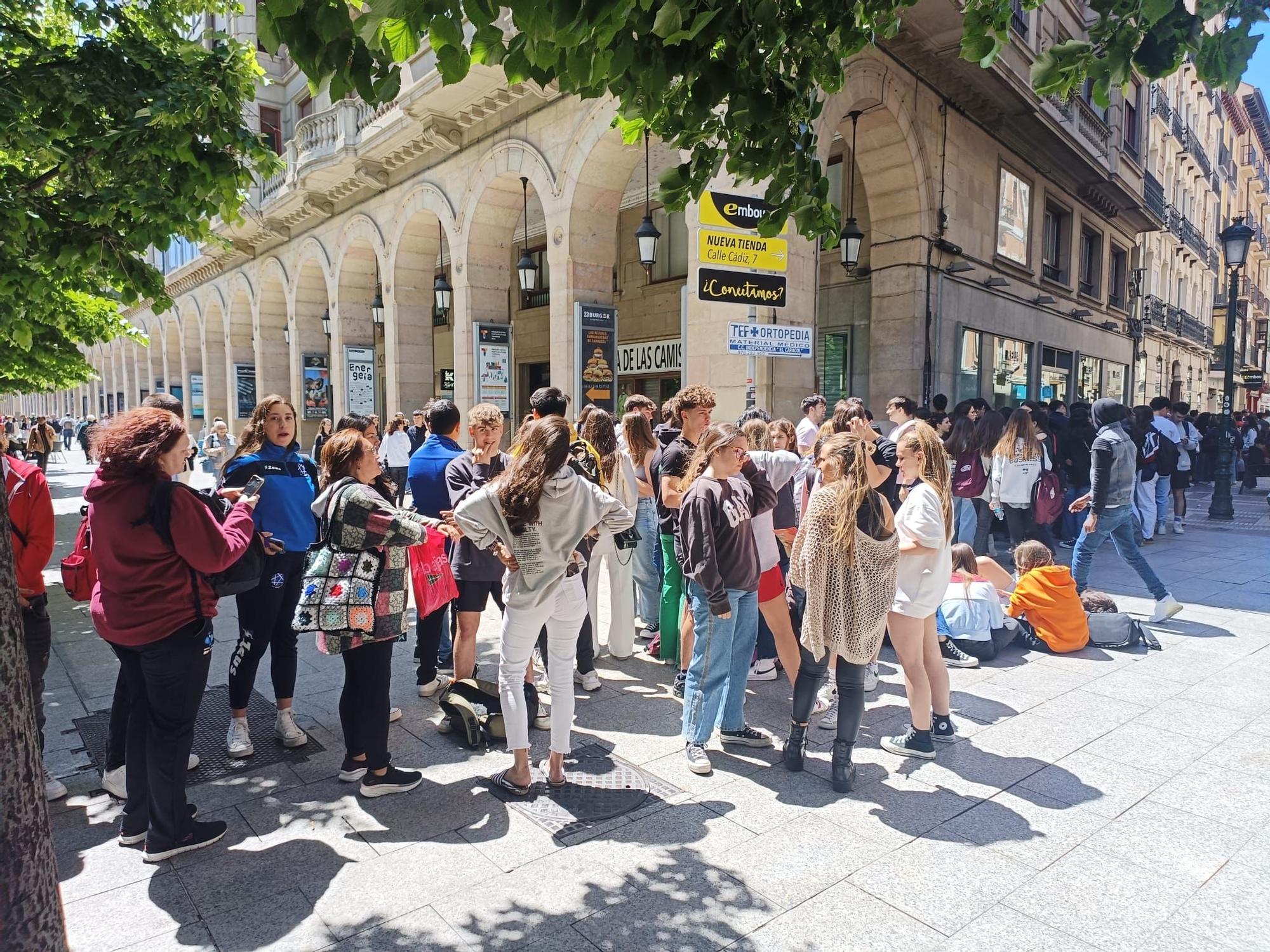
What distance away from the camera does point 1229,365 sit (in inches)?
566

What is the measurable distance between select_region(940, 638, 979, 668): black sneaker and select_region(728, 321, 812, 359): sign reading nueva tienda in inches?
157

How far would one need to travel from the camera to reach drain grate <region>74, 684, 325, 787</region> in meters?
4.21

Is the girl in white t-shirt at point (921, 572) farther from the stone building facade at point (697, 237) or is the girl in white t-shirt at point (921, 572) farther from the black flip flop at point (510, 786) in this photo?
the stone building facade at point (697, 237)

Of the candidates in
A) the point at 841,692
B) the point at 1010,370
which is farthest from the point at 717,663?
the point at 1010,370

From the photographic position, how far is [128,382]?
4434 cm

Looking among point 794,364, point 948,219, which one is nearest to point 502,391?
point 794,364

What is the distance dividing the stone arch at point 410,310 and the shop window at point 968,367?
11.5m

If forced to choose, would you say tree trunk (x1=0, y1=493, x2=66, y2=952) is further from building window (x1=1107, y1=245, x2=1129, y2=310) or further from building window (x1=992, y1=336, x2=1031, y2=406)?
building window (x1=1107, y1=245, x2=1129, y2=310)

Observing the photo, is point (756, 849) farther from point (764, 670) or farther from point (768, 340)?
point (768, 340)

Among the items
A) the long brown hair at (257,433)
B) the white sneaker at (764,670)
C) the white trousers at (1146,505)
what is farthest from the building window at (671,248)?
the long brown hair at (257,433)

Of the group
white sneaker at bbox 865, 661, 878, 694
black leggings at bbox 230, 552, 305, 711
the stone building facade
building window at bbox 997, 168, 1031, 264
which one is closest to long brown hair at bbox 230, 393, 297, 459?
black leggings at bbox 230, 552, 305, 711

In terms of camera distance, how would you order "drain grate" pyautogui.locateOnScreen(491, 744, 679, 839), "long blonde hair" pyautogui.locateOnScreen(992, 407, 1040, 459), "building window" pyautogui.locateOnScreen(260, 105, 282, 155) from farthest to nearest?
"building window" pyautogui.locateOnScreen(260, 105, 282, 155), "long blonde hair" pyautogui.locateOnScreen(992, 407, 1040, 459), "drain grate" pyautogui.locateOnScreen(491, 744, 679, 839)

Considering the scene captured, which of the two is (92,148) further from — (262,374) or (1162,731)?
(262,374)

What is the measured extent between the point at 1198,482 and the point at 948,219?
38.9ft
